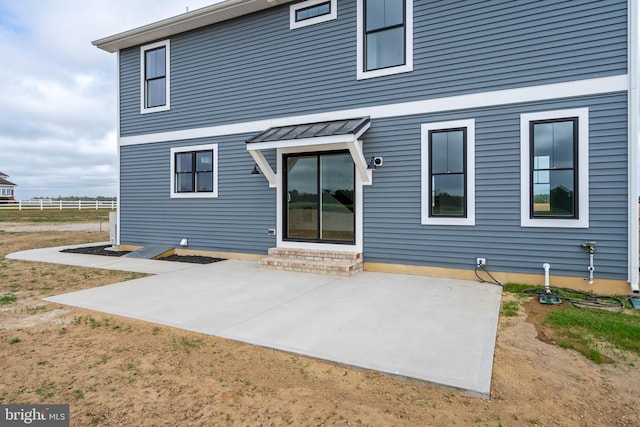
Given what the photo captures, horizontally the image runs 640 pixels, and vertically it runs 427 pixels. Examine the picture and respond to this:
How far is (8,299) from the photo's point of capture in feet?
17.1

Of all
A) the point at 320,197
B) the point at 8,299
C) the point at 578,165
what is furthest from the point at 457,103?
the point at 8,299

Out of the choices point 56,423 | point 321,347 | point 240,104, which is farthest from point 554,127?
point 56,423

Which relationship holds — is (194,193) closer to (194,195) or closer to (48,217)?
(194,195)

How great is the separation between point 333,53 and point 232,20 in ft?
9.92

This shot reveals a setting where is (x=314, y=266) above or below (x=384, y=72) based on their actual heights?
below

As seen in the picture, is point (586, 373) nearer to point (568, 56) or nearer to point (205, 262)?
point (568, 56)

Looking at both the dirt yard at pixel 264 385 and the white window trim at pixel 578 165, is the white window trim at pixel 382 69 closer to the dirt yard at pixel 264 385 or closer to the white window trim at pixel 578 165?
the white window trim at pixel 578 165

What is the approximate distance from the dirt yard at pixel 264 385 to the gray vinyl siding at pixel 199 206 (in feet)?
14.8

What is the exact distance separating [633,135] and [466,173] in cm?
230

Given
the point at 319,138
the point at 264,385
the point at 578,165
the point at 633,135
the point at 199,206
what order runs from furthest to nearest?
the point at 199,206, the point at 319,138, the point at 578,165, the point at 633,135, the point at 264,385

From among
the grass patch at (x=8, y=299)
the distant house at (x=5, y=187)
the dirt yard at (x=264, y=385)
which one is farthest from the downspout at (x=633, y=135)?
the distant house at (x=5, y=187)

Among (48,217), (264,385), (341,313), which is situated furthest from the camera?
(48,217)

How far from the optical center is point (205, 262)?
328 inches

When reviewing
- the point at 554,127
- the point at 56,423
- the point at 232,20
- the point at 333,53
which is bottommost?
the point at 56,423
